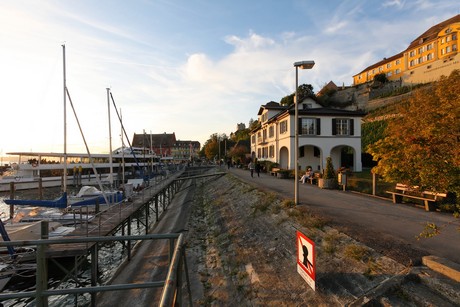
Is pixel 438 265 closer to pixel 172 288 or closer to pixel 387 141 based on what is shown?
pixel 387 141

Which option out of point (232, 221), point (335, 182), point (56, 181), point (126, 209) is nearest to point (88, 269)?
point (126, 209)

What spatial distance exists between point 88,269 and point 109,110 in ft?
80.7

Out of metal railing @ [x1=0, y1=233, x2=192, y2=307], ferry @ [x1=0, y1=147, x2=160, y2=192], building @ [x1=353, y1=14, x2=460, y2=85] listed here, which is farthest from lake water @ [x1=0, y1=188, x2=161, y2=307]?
building @ [x1=353, y1=14, x2=460, y2=85]

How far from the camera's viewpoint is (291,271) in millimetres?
7656

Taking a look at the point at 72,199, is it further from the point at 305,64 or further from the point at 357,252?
the point at 357,252

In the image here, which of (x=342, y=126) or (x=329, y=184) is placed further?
(x=342, y=126)

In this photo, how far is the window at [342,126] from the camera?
3192cm

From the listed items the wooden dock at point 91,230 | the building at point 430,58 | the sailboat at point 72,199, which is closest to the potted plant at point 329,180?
the wooden dock at point 91,230

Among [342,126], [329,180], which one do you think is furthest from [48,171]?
[342,126]

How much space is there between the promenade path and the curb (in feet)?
0.76

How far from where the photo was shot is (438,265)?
5.72 m

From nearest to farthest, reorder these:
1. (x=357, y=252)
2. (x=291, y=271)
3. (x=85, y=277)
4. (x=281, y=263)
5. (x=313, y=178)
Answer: (x=357, y=252) < (x=291, y=271) < (x=281, y=263) < (x=85, y=277) < (x=313, y=178)

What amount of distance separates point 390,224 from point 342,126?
81.1 feet

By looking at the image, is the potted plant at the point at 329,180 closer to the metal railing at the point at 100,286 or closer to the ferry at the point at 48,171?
the metal railing at the point at 100,286
